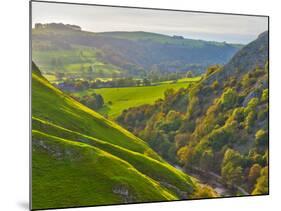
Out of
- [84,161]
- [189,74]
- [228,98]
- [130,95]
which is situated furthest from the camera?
[228,98]

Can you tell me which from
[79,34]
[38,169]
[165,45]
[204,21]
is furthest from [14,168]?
[204,21]

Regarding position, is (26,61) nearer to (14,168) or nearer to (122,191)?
(14,168)

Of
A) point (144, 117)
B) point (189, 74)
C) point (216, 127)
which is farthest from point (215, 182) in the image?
point (189, 74)

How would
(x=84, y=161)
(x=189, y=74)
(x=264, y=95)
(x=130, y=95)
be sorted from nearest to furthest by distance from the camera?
1. (x=84, y=161)
2. (x=130, y=95)
3. (x=189, y=74)
4. (x=264, y=95)

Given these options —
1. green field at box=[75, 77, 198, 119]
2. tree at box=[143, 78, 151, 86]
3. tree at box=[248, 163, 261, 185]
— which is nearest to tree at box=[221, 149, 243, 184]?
tree at box=[248, 163, 261, 185]

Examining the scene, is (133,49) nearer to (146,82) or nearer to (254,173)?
(146,82)

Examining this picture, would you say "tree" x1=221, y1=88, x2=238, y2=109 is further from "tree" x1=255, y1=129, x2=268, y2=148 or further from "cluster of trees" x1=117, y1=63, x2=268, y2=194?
"tree" x1=255, y1=129, x2=268, y2=148

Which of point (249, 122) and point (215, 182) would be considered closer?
point (215, 182)
